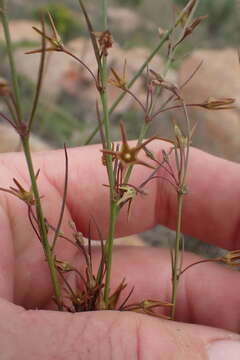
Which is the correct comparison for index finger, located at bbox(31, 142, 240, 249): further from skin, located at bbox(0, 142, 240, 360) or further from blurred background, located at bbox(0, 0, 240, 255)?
blurred background, located at bbox(0, 0, 240, 255)

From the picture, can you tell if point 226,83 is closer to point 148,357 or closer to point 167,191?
point 167,191

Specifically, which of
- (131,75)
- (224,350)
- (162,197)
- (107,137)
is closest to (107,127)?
(107,137)

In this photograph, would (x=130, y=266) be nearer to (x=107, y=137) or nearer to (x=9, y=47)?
(x=107, y=137)

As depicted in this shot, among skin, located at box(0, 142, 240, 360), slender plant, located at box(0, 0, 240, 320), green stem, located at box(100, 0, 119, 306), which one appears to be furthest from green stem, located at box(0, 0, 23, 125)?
skin, located at box(0, 142, 240, 360)

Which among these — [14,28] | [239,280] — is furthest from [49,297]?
[14,28]

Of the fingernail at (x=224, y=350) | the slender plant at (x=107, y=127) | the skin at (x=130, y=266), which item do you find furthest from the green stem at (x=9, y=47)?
the fingernail at (x=224, y=350)

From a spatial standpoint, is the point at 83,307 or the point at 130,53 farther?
the point at 130,53

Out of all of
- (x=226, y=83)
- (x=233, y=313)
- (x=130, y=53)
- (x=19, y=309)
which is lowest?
(x=233, y=313)
